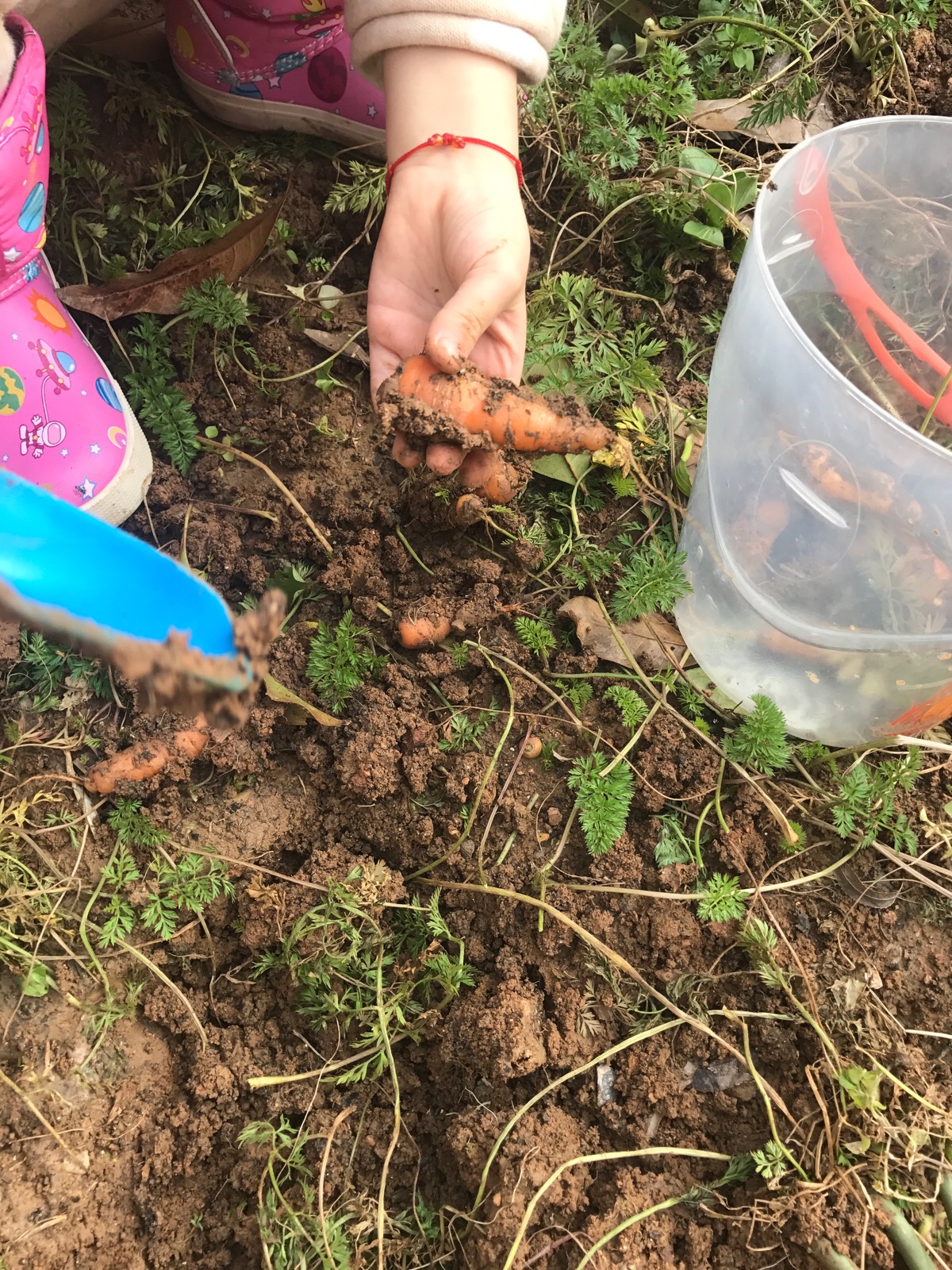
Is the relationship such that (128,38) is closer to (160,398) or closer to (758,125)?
(160,398)

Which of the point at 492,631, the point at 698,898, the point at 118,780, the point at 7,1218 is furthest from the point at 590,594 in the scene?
the point at 7,1218

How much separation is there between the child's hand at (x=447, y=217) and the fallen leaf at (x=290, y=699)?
48 centimetres

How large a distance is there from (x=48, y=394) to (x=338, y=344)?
62 cm

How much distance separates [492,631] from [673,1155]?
0.98 m

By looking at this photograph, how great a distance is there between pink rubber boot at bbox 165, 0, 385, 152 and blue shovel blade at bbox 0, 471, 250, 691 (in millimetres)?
1491

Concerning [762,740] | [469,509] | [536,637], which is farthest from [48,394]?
[762,740]

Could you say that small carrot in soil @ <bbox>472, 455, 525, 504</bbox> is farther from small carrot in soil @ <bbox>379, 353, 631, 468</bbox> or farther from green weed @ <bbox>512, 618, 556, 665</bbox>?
green weed @ <bbox>512, 618, 556, 665</bbox>

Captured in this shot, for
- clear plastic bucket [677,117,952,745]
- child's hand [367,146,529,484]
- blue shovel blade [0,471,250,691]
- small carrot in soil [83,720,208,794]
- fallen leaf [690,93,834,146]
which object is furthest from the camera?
fallen leaf [690,93,834,146]

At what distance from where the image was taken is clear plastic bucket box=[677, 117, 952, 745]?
4.34 feet

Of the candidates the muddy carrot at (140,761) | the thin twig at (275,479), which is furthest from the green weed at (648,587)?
the muddy carrot at (140,761)

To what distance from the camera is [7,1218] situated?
135cm

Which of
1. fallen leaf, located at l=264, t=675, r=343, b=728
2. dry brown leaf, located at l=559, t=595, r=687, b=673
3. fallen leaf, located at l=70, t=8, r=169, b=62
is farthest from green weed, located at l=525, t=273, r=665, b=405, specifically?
fallen leaf, located at l=70, t=8, r=169, b=62

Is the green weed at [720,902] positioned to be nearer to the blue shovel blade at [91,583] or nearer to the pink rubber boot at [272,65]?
the blue shovel blade at [91,583]

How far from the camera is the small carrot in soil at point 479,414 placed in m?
1.35
